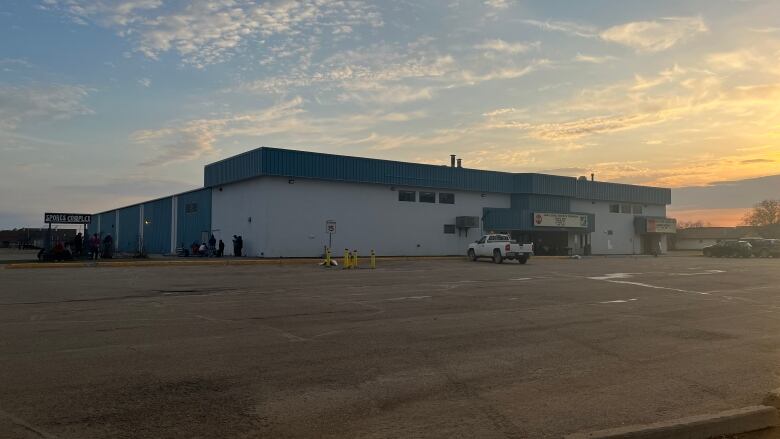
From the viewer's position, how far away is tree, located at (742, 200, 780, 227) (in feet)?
356

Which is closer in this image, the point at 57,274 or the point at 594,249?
the point at 57,274

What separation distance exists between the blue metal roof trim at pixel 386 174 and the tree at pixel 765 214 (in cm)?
6871

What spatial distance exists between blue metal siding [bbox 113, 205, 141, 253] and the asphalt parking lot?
5071 cm

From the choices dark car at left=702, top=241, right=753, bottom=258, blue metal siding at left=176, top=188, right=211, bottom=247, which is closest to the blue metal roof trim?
blue metal siding at left=176, top=188, right=211, bottom=247

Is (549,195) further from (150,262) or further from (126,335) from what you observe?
(126,335)

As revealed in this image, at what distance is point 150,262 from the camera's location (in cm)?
Result: 3067

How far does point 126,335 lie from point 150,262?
74.4 feet

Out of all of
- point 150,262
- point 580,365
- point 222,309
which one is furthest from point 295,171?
point 580,365

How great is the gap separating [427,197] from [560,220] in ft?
45.7

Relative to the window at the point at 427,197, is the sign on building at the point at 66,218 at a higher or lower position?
lower

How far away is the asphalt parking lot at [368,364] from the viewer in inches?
219

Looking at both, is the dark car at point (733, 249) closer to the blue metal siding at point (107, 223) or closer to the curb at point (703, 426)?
the curb at point (703, 426)

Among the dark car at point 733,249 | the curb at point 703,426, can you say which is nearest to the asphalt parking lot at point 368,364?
the curb at point 703,426

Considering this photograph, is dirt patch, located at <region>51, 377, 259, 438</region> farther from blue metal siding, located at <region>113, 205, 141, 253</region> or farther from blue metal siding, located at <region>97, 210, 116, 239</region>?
blue metal siding, located at <region>97, 210, 116, 239</region>
